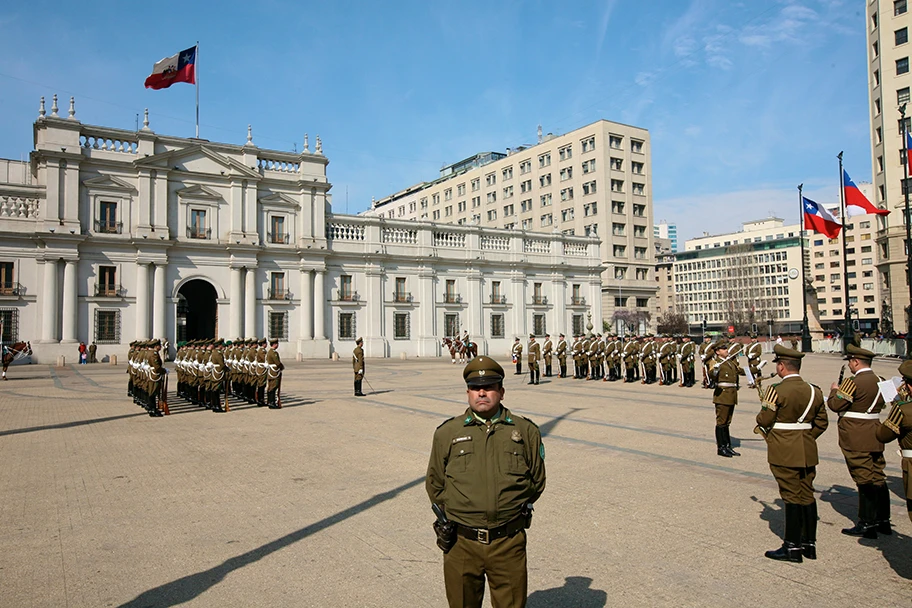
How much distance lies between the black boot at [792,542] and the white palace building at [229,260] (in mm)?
40892

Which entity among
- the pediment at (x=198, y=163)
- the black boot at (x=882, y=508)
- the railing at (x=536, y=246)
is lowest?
the black boot at (x=882, y=508)

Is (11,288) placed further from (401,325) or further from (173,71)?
(401,325)

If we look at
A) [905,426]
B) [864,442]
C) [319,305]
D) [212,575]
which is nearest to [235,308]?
[319,305]

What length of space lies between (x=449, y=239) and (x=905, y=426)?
47.0 metres

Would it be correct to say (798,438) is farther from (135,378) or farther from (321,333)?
(321,333)

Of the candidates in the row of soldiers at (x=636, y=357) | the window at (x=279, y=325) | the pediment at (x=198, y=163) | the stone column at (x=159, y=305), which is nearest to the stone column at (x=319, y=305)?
the window at (x=279, y=325)

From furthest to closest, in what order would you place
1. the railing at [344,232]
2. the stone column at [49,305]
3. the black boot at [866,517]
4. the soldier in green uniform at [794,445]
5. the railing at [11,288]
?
the railing at [344,232] < the stone column at [49,305] < the railing at [11,288] < the black boot at [866,517] < the soldier in green uniform at [794,445]

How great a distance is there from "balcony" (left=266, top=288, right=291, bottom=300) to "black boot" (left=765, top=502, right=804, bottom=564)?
4179cm

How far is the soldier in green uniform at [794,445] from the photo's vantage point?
5.43 metres

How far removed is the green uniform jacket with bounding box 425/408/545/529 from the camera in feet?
11.1

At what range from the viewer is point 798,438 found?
18.6 feet

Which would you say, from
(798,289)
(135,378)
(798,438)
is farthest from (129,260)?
(798,289)

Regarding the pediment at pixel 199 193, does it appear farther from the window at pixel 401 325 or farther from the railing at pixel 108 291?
the window at pixel 401 325

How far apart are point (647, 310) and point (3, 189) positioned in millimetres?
62211
